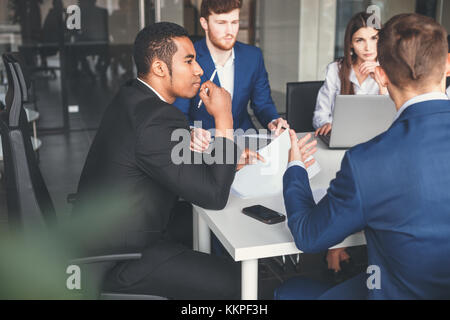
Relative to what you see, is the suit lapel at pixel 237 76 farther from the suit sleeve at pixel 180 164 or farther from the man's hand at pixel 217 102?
the suit sleeve at pixel 180 164

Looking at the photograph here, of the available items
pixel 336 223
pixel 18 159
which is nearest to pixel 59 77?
pixel 18 159

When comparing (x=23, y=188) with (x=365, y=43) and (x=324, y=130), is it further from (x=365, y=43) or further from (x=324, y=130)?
(x=365, y=43)

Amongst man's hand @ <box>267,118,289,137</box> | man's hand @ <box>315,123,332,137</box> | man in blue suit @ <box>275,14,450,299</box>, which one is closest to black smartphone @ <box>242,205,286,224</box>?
man in blue suit @ <box>275,14,450,299</box>

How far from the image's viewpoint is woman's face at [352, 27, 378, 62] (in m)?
2.88

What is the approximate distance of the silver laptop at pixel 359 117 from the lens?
2.29 meters

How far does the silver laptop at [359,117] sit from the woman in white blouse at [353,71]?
0.42 meters

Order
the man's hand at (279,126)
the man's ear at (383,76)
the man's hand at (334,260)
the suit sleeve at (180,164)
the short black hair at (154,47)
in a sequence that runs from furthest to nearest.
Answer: the man's hand at (334,260), the man's hand at (279,126), the short black hair at (154,47), the suit sleeve at (180,164), the man's ear at (383,76)

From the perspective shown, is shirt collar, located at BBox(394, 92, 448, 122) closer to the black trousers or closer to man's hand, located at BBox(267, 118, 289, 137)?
the black trousers

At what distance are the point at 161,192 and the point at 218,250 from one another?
68 centimetres

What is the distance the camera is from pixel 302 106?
3021 mm

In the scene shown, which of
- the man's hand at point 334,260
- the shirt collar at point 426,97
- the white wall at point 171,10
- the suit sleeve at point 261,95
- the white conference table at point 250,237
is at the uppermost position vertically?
the white wall at point 171,10

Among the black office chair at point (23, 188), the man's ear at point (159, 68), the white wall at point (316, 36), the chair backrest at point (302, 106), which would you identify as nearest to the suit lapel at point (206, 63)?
the chair backrest at point (302, 106)
